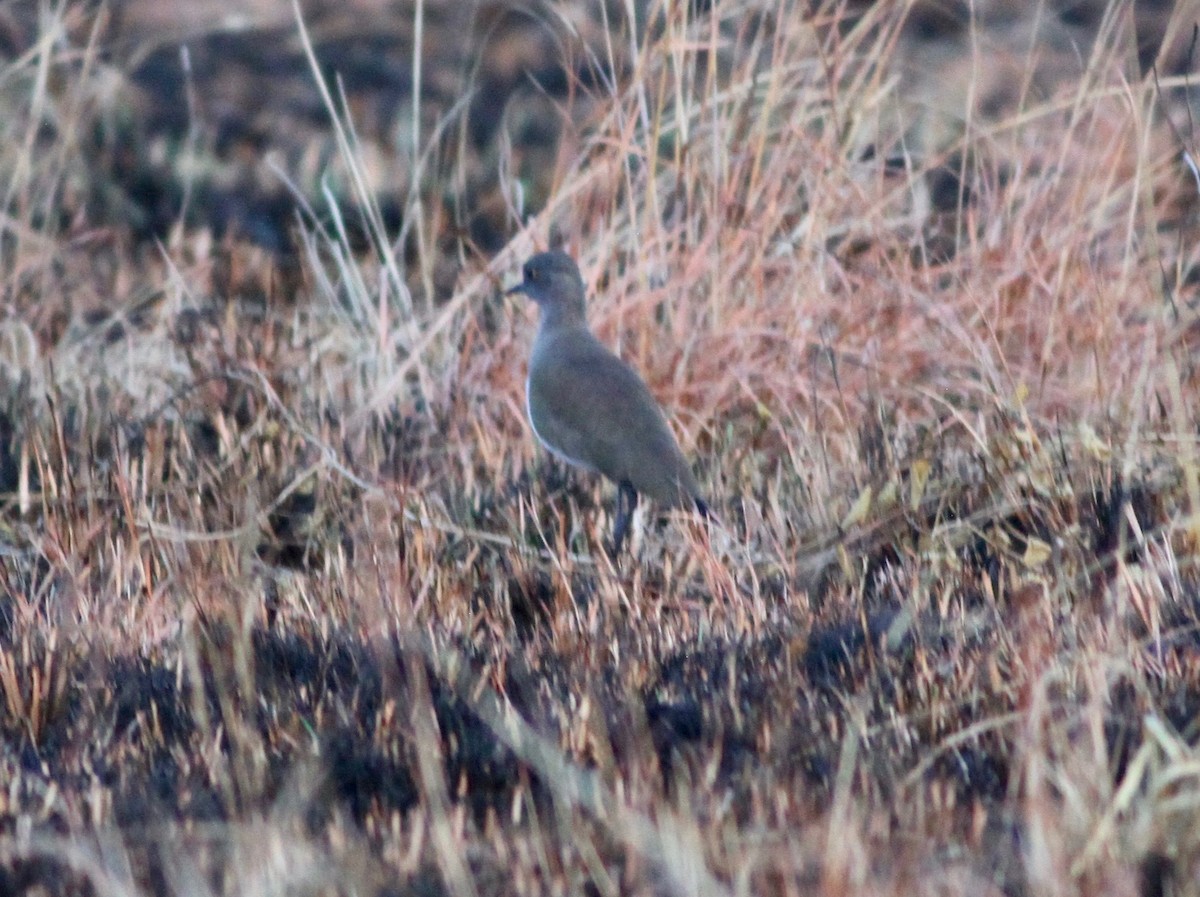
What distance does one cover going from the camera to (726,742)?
8.33 feet

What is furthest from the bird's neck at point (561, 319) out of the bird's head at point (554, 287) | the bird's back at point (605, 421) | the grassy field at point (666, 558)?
the grassy field at point (666, 558)

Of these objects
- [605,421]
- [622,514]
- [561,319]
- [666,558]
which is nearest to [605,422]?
[605,421]

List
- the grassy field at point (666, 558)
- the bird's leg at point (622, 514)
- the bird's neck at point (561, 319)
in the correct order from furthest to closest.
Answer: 1. the bird's neck at point (561, 319)
2. the bird's leg at point (622, 514)
3. the grassy field at point (666, 558)

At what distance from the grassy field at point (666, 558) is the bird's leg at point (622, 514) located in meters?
0.05

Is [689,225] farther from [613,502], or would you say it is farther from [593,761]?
[593,761]

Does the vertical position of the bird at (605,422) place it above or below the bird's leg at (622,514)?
above

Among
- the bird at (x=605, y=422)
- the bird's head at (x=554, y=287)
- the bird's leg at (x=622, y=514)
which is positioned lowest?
the bird's leg at (x=622, y=514)

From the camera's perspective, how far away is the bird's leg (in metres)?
3.61

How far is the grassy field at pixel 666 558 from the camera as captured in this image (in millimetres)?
2203

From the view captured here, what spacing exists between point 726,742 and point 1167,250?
2975 millimetres

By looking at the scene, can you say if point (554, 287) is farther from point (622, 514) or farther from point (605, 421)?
point (622, 514)

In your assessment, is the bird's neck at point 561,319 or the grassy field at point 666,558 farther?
the bird's neck at point 561,319

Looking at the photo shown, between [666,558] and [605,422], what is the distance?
480 millimetres

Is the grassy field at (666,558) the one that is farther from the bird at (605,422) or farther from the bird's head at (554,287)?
the bird's head at (554,287)
